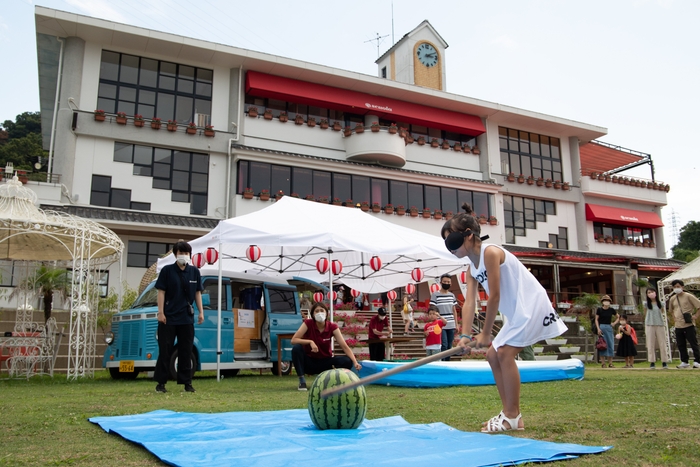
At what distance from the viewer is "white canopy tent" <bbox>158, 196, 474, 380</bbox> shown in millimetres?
12414

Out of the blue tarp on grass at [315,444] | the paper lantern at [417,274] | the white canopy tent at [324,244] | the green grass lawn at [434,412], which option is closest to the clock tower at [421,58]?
the white canopy tent at [324,244]

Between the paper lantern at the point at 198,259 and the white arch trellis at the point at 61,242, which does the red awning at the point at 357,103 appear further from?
the paper lantern at the point at 198,259

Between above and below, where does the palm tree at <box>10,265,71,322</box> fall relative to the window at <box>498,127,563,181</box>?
below

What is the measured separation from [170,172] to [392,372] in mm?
23189

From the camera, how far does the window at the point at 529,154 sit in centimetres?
3506

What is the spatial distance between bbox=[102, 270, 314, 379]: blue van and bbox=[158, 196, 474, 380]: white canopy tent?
64 centimetres

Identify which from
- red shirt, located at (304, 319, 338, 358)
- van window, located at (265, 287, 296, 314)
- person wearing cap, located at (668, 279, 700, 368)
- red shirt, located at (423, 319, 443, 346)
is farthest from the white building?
person wearing cap, located at (668, 279, 700, 368)

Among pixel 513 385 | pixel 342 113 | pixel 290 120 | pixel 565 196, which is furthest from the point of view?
pixel 565 196

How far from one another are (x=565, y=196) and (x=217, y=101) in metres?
21.2

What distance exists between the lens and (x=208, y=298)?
12.7 metres

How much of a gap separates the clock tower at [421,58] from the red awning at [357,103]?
4120 millimetres

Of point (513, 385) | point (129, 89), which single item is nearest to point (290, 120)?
point (129, 89)

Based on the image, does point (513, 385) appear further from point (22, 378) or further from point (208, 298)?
point (22, 378)

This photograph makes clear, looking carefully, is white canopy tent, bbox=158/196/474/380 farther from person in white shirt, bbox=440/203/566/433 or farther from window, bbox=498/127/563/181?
window, bbox=498/127/563/181
